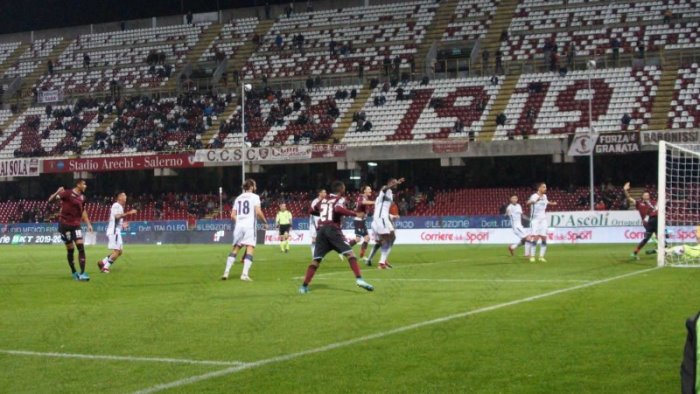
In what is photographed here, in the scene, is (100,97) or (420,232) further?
(100,97)

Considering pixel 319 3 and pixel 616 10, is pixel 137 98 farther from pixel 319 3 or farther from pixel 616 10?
pixel 616 10

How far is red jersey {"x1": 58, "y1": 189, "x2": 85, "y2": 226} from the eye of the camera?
2114 centimetres

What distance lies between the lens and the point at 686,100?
50.9 metres

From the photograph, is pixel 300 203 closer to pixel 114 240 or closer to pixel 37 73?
pixel 37 73

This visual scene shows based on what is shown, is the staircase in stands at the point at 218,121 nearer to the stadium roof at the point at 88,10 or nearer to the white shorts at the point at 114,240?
the stadium roof at the point at 88,10

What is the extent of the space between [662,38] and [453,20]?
47.8 ft

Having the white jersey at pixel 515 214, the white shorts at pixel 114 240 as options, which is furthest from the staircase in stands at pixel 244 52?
the white shorts at pixel 114 240

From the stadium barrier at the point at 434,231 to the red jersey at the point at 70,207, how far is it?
883 inches

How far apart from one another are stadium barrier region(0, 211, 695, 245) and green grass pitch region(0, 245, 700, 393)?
68.7 feet

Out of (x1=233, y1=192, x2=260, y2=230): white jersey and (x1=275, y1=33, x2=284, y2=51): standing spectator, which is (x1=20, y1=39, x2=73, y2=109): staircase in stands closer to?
(x1=275, y1=33, x2=284, y2=51): standing spectator

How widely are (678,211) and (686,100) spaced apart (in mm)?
19796

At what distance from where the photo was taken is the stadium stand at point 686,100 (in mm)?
49219

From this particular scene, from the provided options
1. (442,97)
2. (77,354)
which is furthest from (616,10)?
(77,354)

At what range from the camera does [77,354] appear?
9.95 m
